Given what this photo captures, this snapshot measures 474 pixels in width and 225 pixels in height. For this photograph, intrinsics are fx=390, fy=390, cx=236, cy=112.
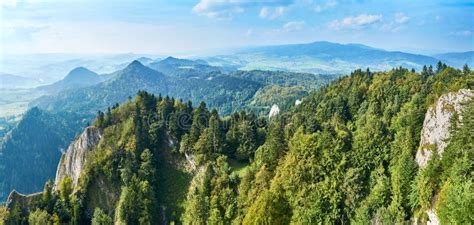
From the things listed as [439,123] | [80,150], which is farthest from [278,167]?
[80,150]

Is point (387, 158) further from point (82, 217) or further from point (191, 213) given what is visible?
point (82, 217)

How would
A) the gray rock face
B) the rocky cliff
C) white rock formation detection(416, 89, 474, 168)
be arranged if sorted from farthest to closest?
1. the gray rock face
2. white rock formation detection(416, 89, 474, 168)
3. the rocky cliff

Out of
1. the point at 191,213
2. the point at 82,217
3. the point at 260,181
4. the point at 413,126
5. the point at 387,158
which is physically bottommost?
the point at 82,217

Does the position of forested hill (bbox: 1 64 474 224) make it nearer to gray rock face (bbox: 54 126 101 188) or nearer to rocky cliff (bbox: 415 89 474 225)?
rocky cliff (bbox: 415 89 474 225)

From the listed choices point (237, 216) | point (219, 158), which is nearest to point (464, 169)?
point (237, 216)

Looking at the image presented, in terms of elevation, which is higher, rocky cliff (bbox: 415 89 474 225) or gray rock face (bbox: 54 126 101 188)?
rocky cliff (bbox: 415 89 474 225)

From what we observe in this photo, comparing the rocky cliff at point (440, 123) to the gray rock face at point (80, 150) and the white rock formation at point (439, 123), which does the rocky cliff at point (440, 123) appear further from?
the gray rock face at point (80, 150)

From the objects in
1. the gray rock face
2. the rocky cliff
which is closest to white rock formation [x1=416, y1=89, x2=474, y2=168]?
the rocky cliff
